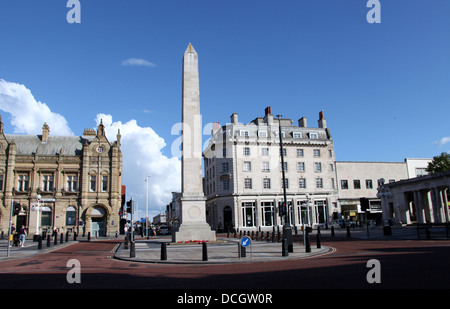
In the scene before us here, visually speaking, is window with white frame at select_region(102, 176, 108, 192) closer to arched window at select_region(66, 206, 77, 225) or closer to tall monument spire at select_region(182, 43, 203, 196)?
arched window at select_region(66, 206, 77, 225)

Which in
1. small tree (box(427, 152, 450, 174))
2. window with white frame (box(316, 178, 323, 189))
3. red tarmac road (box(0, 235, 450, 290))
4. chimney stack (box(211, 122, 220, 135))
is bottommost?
red tarmac road (box(0, 235, 450, 290))

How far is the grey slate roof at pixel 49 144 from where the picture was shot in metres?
52.2

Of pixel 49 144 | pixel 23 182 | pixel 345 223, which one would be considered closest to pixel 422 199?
pixel 345 223

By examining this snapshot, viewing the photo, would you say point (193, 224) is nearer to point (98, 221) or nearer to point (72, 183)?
point (98, 221)

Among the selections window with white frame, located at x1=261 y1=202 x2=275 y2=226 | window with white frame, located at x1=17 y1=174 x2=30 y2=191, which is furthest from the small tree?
window with white frame, located at x1=17 y1=174 x2=30 y2=191

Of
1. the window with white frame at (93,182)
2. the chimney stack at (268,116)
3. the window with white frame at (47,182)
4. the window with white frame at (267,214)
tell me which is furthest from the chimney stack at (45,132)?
the chimney stack at (268,116)

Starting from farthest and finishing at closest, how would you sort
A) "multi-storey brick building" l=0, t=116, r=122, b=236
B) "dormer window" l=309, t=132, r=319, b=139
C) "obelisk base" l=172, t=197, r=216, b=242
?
"dormer window" l=309, t=132, r=319, b=139 < "multi-storey brick building" l=0, t=116, r=122, b=236 < "obelisk base" l=172, t=197, r=216, b=242

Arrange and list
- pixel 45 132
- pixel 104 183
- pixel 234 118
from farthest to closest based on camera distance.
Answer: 1. pixel 234 118
2. pixel 45 132
3. pixel 104 183

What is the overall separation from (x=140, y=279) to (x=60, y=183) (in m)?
45.1

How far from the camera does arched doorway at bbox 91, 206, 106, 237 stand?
50.4 meters

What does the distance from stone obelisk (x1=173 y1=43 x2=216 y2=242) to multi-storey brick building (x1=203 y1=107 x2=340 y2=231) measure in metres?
26.7

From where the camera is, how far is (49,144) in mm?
53406

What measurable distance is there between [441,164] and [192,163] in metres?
47.5
